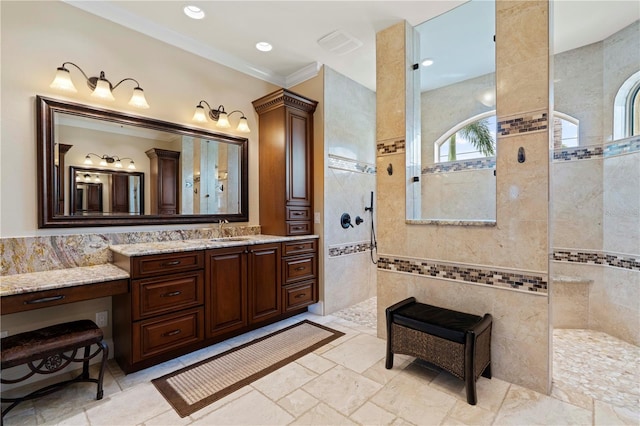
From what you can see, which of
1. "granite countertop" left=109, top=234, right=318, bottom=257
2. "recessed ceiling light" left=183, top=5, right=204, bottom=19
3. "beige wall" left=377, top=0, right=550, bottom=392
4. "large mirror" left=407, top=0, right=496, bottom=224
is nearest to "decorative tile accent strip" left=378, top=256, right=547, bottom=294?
"beige wall" left=377, top=0, right=550, bottom=392

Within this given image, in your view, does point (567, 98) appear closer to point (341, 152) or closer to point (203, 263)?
point (341, 152)

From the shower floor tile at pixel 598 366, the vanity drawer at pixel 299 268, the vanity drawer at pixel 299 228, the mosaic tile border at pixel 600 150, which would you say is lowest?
the shower floor tile at pixel 598 366

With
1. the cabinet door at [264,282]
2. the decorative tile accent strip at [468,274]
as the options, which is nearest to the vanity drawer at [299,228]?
the cabinet door at [264,282]

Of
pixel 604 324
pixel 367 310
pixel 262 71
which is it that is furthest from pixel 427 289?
pixel 262 71

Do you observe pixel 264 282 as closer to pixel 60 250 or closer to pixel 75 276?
pixel 75 276

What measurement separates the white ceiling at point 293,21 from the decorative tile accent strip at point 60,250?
71.9 inches

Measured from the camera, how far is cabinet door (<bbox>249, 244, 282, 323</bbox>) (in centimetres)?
281

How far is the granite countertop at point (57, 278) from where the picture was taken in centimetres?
172

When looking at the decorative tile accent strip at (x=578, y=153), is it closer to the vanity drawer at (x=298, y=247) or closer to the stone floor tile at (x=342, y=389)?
the vanity drawer at (x=298, y=247)

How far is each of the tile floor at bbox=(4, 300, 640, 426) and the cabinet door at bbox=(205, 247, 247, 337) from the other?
44 cm

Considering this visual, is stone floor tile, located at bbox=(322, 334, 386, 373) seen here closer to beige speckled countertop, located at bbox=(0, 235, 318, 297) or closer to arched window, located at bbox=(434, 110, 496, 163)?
beige speckled countertop, located at bbox=(0, 235, 318, 297)

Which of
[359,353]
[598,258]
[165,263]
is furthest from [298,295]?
[598,258]

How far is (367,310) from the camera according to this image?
3.54m

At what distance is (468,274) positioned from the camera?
2.24m
